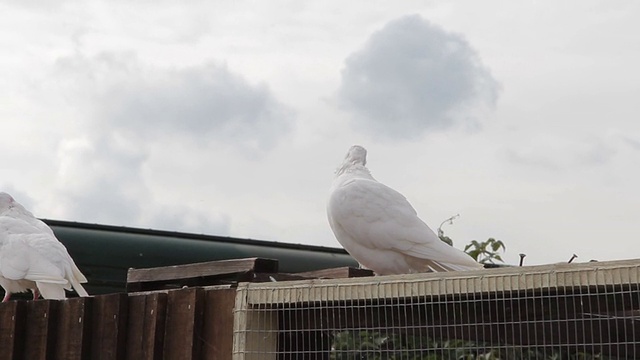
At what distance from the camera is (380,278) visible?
10.6 feet

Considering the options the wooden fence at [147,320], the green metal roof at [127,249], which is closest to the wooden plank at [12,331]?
the wooden fence at [147,320]

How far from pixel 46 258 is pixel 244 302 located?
2.86 metres

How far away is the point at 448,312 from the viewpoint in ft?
10.5

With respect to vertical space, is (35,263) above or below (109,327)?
above

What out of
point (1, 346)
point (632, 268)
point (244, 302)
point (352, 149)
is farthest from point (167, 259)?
point (632, 268)

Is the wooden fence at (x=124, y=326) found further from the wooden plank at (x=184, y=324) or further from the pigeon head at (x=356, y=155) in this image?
the pigeon head at (x=356, y=155)

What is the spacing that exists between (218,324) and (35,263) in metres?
2.77

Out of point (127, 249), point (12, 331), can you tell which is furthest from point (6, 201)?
point (12, 331)

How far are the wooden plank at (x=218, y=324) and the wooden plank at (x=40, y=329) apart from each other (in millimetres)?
907

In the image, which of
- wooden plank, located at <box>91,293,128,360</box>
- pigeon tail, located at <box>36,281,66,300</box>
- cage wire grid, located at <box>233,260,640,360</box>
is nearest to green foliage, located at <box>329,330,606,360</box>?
cage wire grid, located at <box>233,260,640,360</box>

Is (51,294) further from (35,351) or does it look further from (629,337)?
(629,337)

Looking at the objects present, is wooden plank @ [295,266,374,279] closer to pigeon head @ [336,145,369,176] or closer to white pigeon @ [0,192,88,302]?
pigeon head @ [336,145,369,176]

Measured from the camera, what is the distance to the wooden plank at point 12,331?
4.40m

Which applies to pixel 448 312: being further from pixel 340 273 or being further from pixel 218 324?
pixel 340 273
